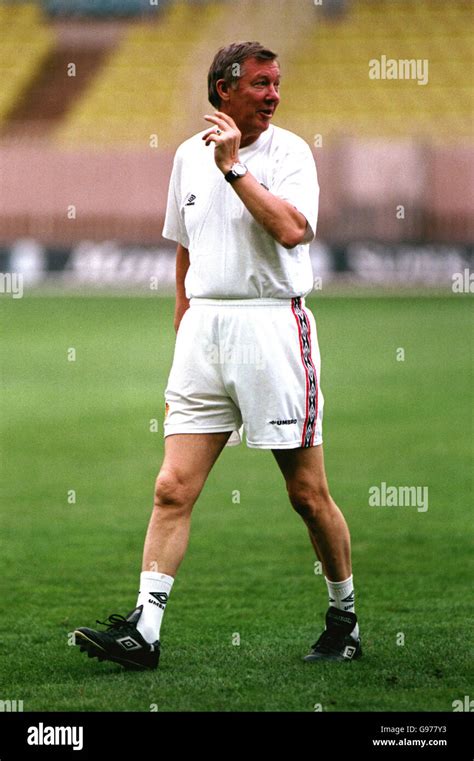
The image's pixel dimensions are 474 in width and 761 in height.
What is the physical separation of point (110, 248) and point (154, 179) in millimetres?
2014

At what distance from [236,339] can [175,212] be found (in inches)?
25.3

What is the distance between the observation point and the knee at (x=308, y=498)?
516cm

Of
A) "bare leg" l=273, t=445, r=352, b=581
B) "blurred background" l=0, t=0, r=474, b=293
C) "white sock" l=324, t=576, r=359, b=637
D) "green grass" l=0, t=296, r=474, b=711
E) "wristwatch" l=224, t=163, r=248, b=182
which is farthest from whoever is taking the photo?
"blurred background" l=0, t=0, r=474, b=293

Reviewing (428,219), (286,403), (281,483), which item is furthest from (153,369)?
(428,219)

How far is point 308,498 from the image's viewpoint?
16.9ft

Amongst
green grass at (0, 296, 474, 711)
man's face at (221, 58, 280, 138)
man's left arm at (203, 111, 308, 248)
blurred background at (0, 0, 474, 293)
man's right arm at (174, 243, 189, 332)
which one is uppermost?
blurred background at (0, 0, 474, 293)

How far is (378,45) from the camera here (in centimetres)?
3181

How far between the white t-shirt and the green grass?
4.87 ft

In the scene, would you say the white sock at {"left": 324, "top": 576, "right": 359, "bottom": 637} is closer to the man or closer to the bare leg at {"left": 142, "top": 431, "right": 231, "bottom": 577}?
the man

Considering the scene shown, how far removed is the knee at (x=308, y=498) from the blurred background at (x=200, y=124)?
71.9ft

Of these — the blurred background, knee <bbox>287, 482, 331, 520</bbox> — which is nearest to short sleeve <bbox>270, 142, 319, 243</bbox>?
knee <bbox>287, 482, 331, 520</bbox>

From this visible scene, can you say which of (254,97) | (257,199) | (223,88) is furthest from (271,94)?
(257,199)

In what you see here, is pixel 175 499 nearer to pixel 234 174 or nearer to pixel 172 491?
pixel 172 491

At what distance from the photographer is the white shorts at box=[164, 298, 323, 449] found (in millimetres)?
5031
